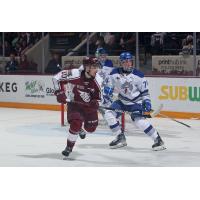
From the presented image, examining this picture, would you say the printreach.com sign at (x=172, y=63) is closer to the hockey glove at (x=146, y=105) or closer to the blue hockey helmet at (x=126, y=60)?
the blue hockey helmet at (x=126, y=60)

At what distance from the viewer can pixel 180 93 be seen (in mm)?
10398

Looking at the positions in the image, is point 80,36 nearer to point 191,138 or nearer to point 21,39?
point 21,39

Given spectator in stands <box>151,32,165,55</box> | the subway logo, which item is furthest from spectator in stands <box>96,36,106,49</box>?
the subway logo

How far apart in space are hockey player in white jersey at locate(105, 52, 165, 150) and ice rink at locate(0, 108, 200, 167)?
A: 0.20 metres

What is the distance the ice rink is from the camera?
6.33m

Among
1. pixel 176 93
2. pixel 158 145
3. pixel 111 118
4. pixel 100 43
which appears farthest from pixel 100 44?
pixel 158 145

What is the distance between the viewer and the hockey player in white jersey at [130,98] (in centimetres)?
695

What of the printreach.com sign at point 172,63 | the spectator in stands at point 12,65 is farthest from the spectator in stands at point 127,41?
the spectator in stands at point 12,65

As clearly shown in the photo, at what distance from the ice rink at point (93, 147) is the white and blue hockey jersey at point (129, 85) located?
0.62 m

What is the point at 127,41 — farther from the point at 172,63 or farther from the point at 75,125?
the point at 75,125

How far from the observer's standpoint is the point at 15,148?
289 inches

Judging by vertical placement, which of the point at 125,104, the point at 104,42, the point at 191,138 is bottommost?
the point at 191,138

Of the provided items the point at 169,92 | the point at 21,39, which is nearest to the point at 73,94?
the point at 169,92

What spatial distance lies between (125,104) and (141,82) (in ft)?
1.17
